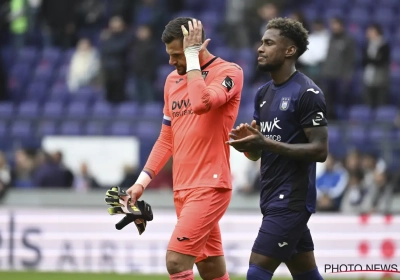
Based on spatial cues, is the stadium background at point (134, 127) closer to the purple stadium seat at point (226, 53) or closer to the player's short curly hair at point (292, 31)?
the purple stadium seat at point (226, 53)

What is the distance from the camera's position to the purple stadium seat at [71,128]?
634 inches

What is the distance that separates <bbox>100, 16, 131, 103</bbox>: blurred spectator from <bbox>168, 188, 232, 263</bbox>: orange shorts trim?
11.0 m

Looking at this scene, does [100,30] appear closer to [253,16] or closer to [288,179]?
[253,16]

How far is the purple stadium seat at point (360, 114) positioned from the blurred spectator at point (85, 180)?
4.74 metres

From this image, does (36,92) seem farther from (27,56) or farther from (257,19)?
(257,19)

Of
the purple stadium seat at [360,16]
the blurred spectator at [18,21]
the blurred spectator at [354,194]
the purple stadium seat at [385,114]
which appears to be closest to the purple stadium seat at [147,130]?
the blurred spectator at [354,194]

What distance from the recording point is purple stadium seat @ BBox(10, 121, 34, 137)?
16.1m

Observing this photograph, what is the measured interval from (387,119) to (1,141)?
6.93 metres

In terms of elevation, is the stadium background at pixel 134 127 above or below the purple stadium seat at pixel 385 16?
below

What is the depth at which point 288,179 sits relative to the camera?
22.5 ft

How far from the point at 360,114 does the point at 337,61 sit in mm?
1043

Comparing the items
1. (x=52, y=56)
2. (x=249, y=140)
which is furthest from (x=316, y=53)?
(x=249, y=140)

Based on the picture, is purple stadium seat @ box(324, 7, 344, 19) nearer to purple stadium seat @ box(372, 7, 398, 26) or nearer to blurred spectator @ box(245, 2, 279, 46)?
purple stadium seat @ box(372, 7, 398, 26)

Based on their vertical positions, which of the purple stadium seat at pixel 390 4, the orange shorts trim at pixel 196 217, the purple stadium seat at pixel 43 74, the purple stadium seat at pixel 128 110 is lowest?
the orange shorts trim at pixel 196 217
